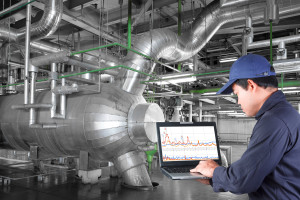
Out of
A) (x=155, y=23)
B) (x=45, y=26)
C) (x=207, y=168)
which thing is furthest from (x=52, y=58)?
(x=207, y=168)

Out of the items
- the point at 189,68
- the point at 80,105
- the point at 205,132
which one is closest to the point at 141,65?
the point at 80,105

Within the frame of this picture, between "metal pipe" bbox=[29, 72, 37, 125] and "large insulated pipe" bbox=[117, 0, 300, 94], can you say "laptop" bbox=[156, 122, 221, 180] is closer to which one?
"large insulated pipe" bbox=[117, 0, 300, 94]

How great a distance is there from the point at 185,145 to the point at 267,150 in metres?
0.87

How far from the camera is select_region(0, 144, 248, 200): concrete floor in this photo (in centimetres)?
469

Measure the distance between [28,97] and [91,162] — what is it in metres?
1.88

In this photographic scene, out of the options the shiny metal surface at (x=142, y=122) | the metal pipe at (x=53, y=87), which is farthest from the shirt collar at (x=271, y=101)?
the metal pipe at (x=53, y=87)

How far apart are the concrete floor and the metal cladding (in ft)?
2.37

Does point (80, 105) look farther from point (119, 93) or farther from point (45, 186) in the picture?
point (45, 186)

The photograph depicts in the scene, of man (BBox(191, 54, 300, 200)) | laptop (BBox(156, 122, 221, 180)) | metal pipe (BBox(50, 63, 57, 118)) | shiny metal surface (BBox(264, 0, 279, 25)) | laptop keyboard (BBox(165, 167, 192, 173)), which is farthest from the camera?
metal pipe (BBox(50, 63, 57, 118))

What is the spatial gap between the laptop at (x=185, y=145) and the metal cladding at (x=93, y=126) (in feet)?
A: 9.20

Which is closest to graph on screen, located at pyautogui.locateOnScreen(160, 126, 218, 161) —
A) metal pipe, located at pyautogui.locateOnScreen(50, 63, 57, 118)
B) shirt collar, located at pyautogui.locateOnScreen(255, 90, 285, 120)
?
shirt collar, located at pyautogui.locateOnScreen(255, 90, 285, 120)

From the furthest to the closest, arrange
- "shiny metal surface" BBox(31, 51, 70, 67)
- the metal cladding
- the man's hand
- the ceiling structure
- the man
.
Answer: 1. the ceiling structure
2. the metal cladding
3. "shiny metal surface" BBox(31, 51, 70, 67)
4. the man's hand
5. the man

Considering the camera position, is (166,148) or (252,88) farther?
(166,148)

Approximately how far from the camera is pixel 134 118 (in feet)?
15.6
